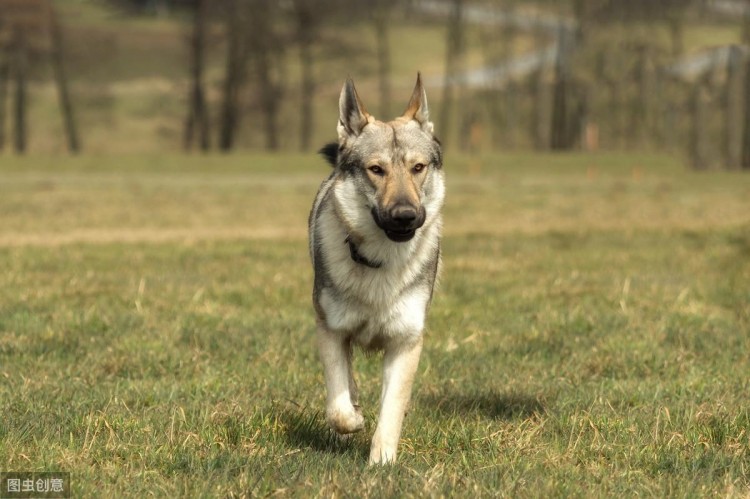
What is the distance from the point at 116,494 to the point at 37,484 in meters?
0.39

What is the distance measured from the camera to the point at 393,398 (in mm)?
5660

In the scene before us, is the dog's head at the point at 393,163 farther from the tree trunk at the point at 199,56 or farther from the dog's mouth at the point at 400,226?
the tree trunk at the point at 199,56

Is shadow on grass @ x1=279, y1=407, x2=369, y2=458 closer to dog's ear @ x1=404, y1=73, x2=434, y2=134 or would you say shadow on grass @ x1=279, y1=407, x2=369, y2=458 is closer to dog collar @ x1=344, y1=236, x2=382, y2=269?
dog collar @ x1=344, y1=236, x2=382, y2=269

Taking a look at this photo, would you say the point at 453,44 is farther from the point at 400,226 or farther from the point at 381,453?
the point at 381,453

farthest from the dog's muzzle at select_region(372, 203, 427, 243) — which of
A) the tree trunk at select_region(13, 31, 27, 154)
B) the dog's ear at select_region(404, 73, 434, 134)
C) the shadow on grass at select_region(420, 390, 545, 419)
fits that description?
the tree trunk at select_region(13, 31, 27, 154)

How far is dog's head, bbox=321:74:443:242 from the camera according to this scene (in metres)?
5.56

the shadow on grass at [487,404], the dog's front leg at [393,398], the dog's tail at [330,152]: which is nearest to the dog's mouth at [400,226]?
the dog's front leg at [393,398]

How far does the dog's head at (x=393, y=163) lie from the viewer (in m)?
5.56

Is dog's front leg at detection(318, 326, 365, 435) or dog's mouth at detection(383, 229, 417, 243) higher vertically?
dog's mouth at detection(383, 229, 417, 243)

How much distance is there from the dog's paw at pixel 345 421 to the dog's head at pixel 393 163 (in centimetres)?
93

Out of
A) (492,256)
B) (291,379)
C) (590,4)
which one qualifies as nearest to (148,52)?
(590,4)

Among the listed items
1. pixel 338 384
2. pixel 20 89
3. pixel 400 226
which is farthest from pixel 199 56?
pixel 400 226

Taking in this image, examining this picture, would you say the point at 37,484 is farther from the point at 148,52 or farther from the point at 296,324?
the point at 148,52

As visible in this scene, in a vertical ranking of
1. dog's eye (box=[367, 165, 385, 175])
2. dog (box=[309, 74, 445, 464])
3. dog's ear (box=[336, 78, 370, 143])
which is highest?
dog's ear (box=[336, 78, 370, 143])
